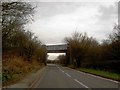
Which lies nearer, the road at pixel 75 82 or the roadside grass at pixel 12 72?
the road at pixel 75 82

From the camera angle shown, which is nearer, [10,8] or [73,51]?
[10,8]

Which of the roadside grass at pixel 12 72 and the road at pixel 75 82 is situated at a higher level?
the roadside grass at pixel 12 72

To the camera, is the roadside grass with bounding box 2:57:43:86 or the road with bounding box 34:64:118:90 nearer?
the road with bounding box 34:64:118:90

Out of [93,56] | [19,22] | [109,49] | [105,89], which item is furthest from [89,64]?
[105,89]

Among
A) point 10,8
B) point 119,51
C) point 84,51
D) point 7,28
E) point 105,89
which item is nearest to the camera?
point 105,89

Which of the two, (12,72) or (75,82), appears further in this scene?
(12,72)

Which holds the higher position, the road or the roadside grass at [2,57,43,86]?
the roadside grass at [2,57,43,86]

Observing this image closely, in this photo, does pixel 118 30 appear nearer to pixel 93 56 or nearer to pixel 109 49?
pixel 109 49

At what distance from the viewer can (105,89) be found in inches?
794

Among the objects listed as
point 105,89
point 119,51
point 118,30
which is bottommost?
point 105,89

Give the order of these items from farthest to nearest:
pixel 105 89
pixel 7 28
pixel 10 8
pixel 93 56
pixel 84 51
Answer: pixel 84 51, pixel 93 56, pixel 7 28, pixel 10 8, pixel 105 89

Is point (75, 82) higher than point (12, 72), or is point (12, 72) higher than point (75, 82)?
point (12, 72)

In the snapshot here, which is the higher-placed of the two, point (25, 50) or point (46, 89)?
point (25, 50)

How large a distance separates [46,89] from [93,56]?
205ft
